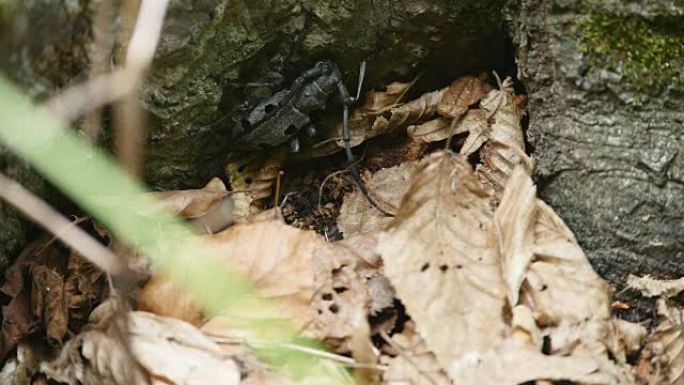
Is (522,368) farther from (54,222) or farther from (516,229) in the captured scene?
(54,222)

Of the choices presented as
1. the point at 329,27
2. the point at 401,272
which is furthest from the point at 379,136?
the point at 401,272

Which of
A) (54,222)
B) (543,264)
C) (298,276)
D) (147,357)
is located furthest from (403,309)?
(54,222)

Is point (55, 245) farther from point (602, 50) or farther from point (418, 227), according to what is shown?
point (602, 50)

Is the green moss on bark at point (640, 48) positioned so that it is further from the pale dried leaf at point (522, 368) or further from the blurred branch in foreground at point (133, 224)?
the blurred branch in foreground at point (133, 224)

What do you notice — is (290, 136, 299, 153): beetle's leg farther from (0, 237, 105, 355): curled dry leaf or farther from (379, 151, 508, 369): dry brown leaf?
(0, 237, 105, 355): curled dry leaf

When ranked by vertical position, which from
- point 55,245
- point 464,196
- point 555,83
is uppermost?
point 555,83

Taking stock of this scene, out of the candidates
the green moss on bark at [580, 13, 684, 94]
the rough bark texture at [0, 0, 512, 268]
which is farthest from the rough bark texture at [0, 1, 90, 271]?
the green moss on bark at [580, 13, 684, 94]

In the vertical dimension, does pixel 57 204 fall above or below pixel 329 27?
below
